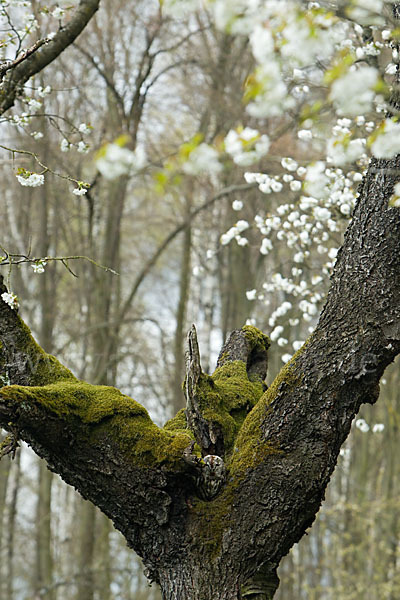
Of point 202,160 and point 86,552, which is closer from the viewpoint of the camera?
point 202,160

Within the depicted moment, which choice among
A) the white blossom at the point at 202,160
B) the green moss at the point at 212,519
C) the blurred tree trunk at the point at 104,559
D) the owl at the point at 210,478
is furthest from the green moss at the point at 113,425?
the blurred tree trunk at the point at 104,559

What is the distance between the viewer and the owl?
3.24 m

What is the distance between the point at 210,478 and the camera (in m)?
3.24

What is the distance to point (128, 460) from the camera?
3.18m

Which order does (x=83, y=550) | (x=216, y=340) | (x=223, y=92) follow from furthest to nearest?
(x=216, y=340), (x=223, y=92), (x=83, y=550)

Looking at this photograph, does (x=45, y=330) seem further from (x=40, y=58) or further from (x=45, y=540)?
(x=40, y=58)

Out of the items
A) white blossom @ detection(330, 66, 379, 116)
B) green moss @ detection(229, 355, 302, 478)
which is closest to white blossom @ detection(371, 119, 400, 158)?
white blossom @ detection(330, 66, 379, 116)

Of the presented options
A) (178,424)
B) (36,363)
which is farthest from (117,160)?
(178,424)

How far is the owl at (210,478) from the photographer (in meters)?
3.24

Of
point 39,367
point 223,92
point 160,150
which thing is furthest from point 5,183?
point 39,367

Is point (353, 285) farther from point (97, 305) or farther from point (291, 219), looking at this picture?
point (97, 305)

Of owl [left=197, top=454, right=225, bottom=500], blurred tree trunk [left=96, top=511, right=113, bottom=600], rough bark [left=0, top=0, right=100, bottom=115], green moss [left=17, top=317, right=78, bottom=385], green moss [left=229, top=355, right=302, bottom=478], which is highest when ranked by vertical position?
rough bark [left=0, top=0, right=100, bottom=115]

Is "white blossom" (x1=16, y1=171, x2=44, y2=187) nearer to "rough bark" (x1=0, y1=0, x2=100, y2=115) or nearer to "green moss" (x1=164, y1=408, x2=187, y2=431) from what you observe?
"rough bark" (x1=0, y1=0, x2=100, y2=115)

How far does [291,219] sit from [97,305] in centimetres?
422
